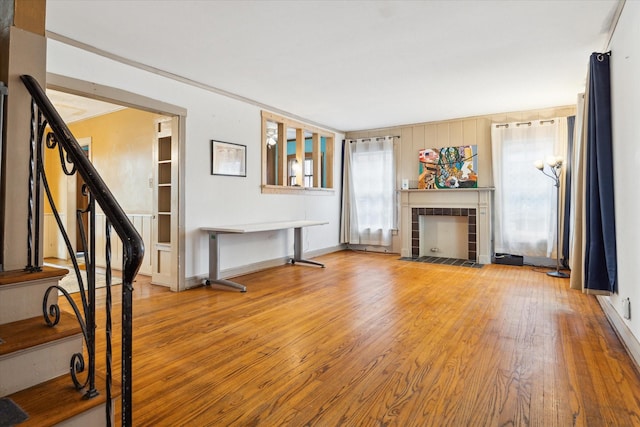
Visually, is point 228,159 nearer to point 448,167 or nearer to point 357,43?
point 357,43

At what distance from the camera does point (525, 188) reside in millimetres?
5574

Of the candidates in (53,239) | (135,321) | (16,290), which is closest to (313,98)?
(135,321)

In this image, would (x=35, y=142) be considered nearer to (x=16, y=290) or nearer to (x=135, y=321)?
(x=16, y=290)

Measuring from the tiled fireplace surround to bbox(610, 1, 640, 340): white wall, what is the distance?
10.3ft

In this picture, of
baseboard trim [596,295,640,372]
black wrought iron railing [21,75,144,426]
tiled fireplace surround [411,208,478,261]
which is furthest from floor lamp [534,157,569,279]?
black wrought iron railing [21,75,144,426]

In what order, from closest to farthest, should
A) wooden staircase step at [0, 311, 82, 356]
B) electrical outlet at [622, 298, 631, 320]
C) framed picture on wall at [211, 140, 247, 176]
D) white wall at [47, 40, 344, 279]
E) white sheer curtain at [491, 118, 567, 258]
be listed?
wooden staircase step at [0, 311, 82, 356], electrical outlet at [622, 298, 631, 320], white wall at [47, 40, 344, 279], framed picture on wall at [211, 140, 247, 176], white sheer curtain at [491, 118, 567, 258]

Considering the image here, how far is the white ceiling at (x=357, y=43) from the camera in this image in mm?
2703

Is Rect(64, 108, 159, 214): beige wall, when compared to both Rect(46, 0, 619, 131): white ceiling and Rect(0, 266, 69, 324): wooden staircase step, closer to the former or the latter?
Rect(46, 0, 619, 131): white ceiling

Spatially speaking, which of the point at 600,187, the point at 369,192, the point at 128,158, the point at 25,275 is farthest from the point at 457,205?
the point at 25,275

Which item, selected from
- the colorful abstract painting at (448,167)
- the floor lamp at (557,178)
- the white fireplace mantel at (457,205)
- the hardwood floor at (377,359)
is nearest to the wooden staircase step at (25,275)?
the hardwood floor at (377,359)

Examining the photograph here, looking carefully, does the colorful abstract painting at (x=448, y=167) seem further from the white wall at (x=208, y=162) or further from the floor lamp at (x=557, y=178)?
the white wall at (x=208, y=162)

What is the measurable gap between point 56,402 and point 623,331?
11.1ft

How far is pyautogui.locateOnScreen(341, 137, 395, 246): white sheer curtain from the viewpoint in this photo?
22.7 ft

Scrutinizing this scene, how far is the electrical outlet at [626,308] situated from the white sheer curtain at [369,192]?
175 inches
